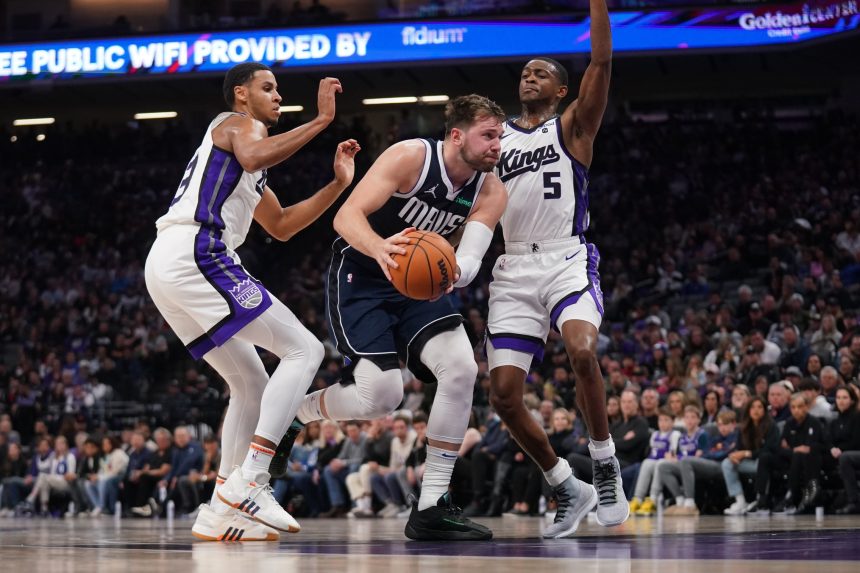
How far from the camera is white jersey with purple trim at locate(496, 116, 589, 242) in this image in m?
6.11

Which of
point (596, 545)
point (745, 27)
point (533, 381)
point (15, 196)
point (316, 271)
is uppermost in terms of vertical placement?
point (745, 27)

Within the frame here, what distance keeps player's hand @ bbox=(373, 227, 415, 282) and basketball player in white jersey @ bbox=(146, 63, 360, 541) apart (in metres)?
0.70

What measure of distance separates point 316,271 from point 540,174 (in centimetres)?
1537

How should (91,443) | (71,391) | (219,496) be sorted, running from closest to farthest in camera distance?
(219,496)
(91,443)
(71,391)

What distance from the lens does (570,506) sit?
19.3ft

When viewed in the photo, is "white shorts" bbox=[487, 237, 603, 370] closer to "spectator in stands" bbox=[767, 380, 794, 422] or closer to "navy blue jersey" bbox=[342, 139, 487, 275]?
"navy blue jersey" bbox=[342, 139, 487, 275]

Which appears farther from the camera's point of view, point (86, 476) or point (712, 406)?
point (86, 476)

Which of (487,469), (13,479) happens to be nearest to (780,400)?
(487,469)

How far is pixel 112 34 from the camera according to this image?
2247cm

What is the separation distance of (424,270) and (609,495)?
→ 5.62 ft

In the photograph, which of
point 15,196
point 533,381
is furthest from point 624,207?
point 15,196

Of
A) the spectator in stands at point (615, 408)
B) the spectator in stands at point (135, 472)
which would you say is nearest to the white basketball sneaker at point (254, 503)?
the spectator in stands at point (615, 408)

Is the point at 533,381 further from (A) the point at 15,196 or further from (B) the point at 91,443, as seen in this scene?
(A) the point at 15,196

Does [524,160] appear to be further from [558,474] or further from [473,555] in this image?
[473,555]
